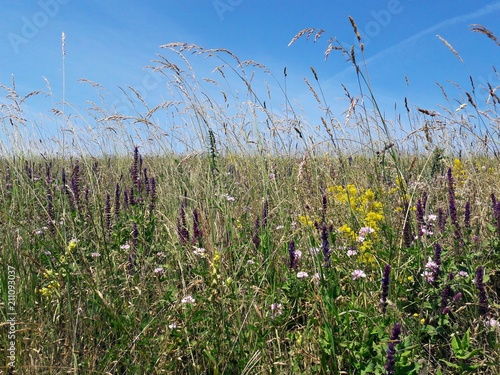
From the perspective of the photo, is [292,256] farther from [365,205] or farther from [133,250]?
[133,250]

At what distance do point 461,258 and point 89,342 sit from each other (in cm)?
183

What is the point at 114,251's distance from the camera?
8.07 feet

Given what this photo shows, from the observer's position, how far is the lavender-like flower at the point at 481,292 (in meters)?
1.62

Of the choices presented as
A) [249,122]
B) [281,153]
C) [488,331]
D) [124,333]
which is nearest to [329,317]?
[488,331]

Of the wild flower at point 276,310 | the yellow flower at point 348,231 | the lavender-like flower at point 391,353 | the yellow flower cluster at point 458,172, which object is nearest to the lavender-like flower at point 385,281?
the lavender-like flower at point 391,353

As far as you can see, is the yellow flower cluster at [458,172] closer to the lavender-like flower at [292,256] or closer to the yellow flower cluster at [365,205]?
the yellow flower cluster at [365,205]

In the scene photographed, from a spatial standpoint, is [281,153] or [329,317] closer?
[329,317]

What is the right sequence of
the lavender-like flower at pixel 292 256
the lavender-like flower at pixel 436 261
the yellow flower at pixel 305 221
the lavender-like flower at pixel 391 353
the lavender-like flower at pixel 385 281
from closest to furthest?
the lavender-like flower at pixel 391 353
the lavender-like flower at pixel 385 281
the lavender-like flower at pixel 436 261
the lavender-like flower at pixel 292 256
the yellow flower at pixel 305 221

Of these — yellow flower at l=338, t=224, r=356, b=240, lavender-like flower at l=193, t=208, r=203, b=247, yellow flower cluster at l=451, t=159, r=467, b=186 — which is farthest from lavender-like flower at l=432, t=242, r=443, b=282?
yellow flower cluster at l=451, t=159, r=467, b=186

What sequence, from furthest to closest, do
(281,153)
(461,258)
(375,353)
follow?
(281,153) → (461,258) → (375,353)

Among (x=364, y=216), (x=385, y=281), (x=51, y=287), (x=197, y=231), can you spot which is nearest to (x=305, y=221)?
(x=364, y=216)

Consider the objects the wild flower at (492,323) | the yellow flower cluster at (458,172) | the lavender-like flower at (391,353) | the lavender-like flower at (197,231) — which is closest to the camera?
the lavender-like flower at (391,353)

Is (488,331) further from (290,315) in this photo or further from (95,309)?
(95,309)

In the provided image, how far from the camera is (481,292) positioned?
1.66 meters
